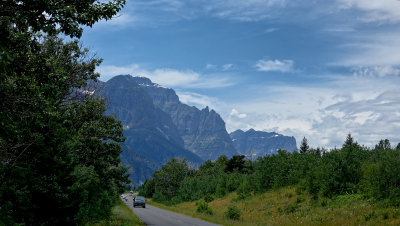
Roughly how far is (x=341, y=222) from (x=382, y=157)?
21.6ft

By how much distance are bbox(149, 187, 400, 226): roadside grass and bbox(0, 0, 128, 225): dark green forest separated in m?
14.2

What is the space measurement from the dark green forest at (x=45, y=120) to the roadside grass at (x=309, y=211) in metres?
14.2

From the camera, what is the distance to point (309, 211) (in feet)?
99.3

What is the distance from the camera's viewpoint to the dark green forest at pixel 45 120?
22.6 feet

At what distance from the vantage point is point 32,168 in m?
12.3

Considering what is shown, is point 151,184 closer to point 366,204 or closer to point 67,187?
point 366,204

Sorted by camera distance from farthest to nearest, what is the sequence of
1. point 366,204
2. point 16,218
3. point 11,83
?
point 366,204, point 16,218, point 11,83

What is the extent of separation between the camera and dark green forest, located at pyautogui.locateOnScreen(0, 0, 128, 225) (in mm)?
6891

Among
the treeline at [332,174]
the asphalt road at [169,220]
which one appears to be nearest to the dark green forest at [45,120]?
the asphalt road at [169,220]

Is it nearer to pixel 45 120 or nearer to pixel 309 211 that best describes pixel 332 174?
pixel 309 211

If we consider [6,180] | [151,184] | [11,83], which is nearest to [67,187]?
[6,180]

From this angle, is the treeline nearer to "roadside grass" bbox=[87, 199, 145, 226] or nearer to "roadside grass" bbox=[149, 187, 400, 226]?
"roadside grass" bbox=[149, 187, 400, 226]

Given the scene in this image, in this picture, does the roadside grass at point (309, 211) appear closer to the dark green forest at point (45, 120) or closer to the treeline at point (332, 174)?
the treeline at point (332, 174)

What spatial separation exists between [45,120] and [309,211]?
84.5 ft
